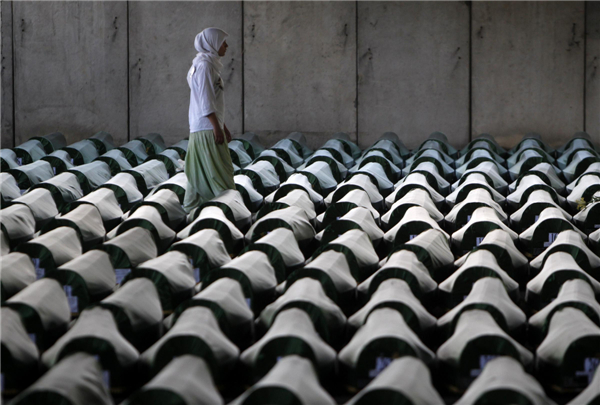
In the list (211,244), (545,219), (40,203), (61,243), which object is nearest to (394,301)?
(211,244)

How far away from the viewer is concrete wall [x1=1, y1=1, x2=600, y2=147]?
924cm

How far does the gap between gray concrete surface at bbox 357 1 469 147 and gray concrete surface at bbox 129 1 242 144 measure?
151cm

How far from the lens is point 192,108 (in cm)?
600

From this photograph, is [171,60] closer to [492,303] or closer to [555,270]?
[555,270]

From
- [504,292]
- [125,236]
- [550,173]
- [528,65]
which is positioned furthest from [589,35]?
[125,236]

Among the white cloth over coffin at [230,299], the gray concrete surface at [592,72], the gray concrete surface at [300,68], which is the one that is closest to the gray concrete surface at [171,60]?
the gray concrete surface at [300,68]

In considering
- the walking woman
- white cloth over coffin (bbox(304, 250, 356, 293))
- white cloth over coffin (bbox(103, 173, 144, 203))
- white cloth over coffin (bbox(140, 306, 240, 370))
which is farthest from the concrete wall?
white cloth over coffin (bbox(140, 306, 240, 370))

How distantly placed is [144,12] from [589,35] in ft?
17.2

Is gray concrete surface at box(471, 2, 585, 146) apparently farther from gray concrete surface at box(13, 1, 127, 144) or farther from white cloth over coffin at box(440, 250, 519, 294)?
white cloth over coffin at box(440, 250, 519, 294)

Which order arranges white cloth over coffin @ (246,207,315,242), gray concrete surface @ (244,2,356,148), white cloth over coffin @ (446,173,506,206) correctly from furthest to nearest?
gray concrete surface @ (244,2,356,148)
white cloth over coffin @ (446,173,506,206)
white cloth over coffin @ (246,207,315,242)

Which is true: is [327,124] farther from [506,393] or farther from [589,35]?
[506,393]

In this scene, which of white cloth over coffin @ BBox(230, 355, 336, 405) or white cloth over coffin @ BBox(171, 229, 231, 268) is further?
white cloth over coffin @ BBox(171, 229, 231, 268)

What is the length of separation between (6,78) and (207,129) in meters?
4.65

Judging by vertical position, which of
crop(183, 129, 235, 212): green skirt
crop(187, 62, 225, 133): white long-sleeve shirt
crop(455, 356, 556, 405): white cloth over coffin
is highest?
crop(187, 62, 225, 133): white long-sleeve shirt
